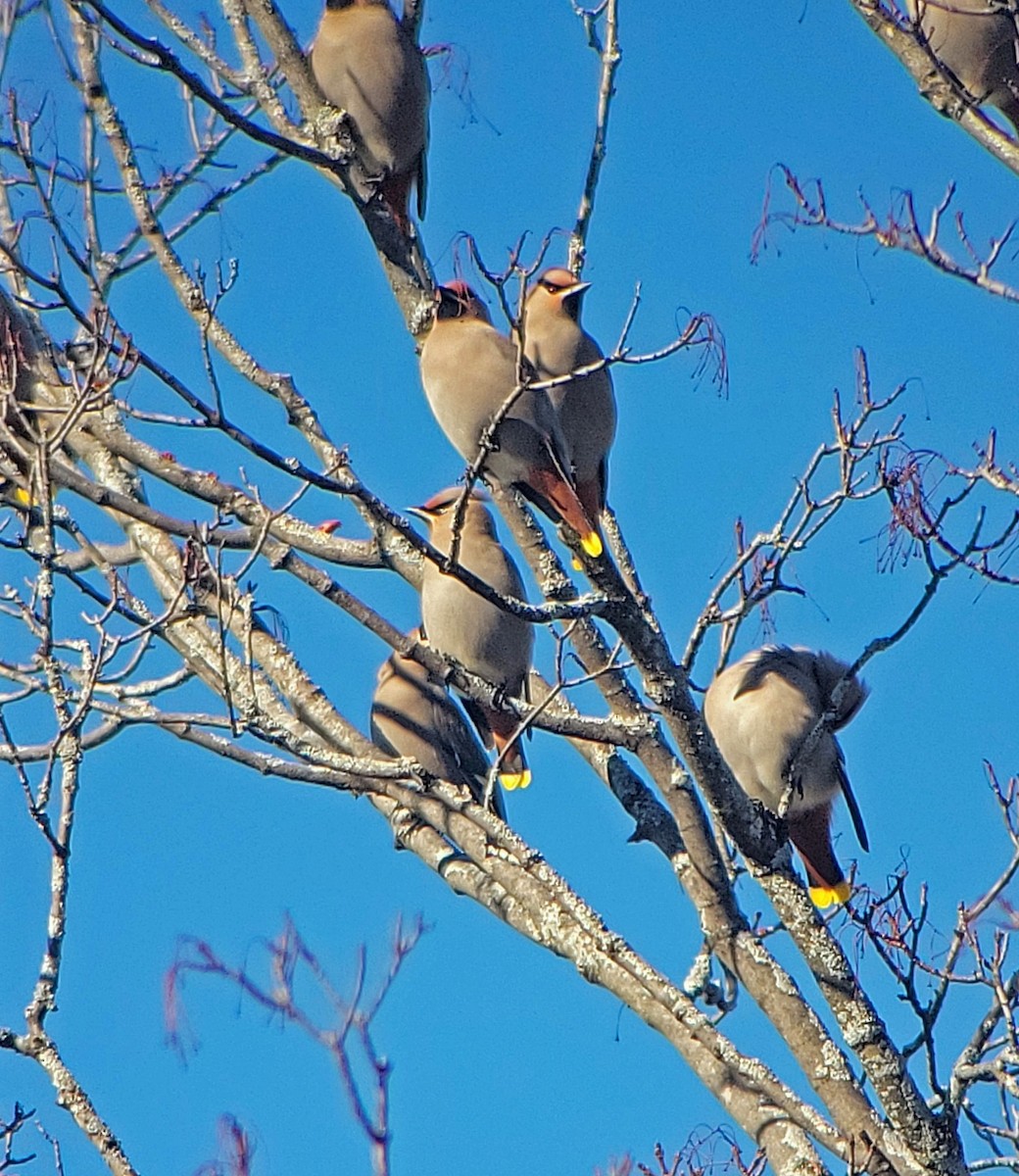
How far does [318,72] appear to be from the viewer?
15.5 feet

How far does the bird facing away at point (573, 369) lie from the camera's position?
4.26m

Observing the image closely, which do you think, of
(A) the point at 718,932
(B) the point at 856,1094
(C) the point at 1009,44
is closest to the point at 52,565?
(A) the point at 718,932

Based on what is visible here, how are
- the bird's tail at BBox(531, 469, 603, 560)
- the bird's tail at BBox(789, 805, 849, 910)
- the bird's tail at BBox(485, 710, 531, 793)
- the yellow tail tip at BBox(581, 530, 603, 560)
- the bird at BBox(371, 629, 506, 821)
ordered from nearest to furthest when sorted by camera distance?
the yellow tail tip at BBox(581, 530, 603, 560), the bird's tail at BBox(531, 469, 603, 560), the bird's tail at BBox(789, 805, 849, 910), the bird's tail at BBox(485, 710, 531, 793), the bird at BBox(371, 629, 506, 821)

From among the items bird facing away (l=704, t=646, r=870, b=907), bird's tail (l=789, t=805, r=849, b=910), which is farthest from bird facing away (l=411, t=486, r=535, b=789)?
bird's tail (l=789, t=805, r=849, b=910)

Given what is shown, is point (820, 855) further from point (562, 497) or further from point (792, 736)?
point (562, 497)

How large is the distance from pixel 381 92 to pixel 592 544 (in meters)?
1.69

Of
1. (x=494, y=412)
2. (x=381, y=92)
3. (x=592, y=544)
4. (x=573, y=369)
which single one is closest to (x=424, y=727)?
(x=573, y=369)

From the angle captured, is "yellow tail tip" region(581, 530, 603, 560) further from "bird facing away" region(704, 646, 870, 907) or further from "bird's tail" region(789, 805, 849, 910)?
"bird's tail" region(789, 805, 849, 910)

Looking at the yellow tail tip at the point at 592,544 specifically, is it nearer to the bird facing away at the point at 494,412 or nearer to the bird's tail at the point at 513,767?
the bird facing away at the point at 494,412

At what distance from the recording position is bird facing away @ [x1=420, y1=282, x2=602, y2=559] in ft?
13.1

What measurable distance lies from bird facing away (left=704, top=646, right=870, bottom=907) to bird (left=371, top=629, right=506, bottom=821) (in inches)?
39.4

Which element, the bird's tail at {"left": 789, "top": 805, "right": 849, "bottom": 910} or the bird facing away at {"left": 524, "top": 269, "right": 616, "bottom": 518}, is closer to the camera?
the bird facing away at {"left": 524, "top": 269, "right": 616, "bottom": 518}

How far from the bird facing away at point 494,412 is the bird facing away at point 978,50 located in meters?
1.24

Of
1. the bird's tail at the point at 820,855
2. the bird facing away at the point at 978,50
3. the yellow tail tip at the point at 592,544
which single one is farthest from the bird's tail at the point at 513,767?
the bird facing away at the point at 978,50
